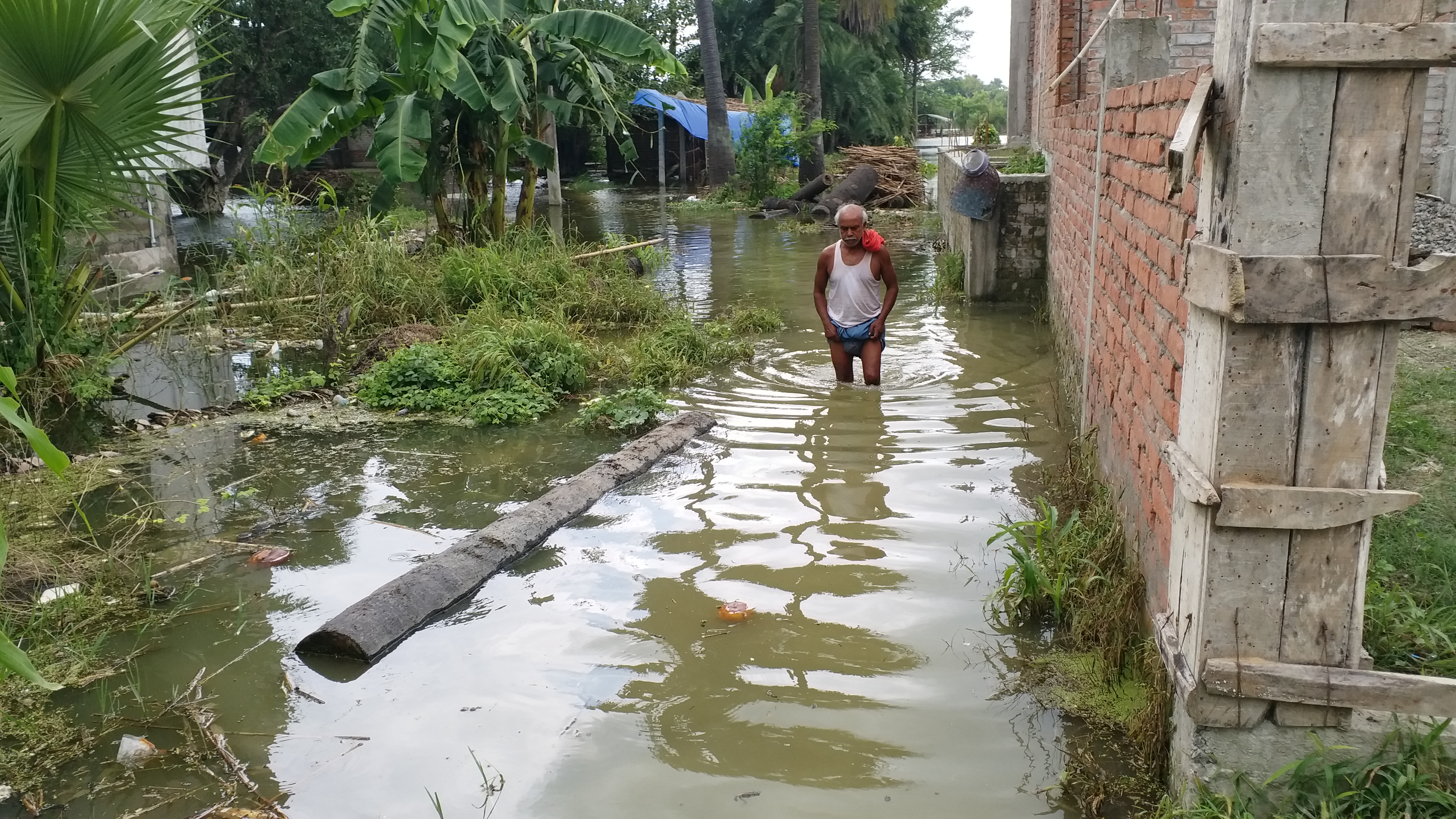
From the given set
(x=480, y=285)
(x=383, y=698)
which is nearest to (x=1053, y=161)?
(x=480, y=285)

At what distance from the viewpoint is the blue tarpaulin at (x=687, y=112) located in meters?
29.6

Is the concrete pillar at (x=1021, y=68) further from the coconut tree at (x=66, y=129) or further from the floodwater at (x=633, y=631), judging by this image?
the coconut tree at (x=66, y=129)

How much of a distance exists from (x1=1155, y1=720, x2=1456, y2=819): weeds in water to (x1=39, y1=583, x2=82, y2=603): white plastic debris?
4327mm

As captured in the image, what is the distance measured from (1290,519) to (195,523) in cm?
513

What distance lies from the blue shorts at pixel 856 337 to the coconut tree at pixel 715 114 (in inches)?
753

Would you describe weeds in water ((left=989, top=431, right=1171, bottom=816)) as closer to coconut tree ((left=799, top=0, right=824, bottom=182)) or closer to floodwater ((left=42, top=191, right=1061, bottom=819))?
floodwater ((left=42, top=191, right=1061, bottom=819))

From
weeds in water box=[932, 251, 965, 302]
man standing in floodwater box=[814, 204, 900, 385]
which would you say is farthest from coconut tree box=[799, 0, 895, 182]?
man standing in floodwater box=[814, 204, 900, 385]

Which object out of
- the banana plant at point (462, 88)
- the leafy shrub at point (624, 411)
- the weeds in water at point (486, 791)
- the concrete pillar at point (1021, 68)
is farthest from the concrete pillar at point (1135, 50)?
Result: the concrete pillar at point (1021, 68)

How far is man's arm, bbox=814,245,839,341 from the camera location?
25.4 ft

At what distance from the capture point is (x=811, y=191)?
77.7 ft

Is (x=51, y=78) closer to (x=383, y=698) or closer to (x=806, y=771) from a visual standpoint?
(x=383, y=698)

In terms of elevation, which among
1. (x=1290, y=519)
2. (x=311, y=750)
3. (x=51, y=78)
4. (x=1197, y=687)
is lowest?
(x=311, y=750)

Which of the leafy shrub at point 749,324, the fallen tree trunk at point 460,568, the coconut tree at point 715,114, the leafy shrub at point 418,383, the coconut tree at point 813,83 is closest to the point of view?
the fallen tree trunk at point 460,568

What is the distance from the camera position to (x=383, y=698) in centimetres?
375
